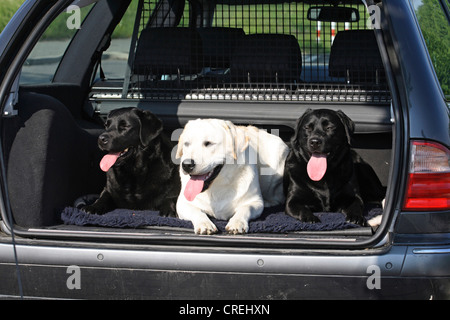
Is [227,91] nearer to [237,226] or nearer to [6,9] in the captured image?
[237,226]

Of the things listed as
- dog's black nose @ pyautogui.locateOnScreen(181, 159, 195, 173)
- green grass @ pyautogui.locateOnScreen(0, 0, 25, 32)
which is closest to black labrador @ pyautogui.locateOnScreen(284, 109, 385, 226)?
dog's black nose @ pyautogui.locateOnScreen(181, 159, 195, 173)

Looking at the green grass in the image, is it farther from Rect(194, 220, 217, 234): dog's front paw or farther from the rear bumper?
the rear bumper

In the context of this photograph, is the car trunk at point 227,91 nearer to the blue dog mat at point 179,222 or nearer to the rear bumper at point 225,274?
the blue dog mat at point 179,222

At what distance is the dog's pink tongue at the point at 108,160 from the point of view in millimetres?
4102

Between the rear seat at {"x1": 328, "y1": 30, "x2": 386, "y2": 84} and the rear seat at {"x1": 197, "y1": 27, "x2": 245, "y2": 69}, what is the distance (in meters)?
0.70

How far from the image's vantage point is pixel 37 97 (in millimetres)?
3617

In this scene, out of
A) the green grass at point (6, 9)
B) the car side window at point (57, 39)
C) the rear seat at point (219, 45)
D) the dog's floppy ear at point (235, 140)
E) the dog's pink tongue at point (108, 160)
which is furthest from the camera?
the green grass at point (6, 9)

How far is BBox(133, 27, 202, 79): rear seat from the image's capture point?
457cm

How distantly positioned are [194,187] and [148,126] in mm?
679

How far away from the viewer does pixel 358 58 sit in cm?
441

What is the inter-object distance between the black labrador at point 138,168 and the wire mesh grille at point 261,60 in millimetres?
442

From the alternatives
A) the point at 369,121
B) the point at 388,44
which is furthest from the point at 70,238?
the point at 369,121

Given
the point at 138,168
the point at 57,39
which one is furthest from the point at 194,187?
the point at 57,39

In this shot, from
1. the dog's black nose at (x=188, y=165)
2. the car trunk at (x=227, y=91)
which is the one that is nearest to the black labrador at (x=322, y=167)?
the car trunk at (x=227, y=91)
